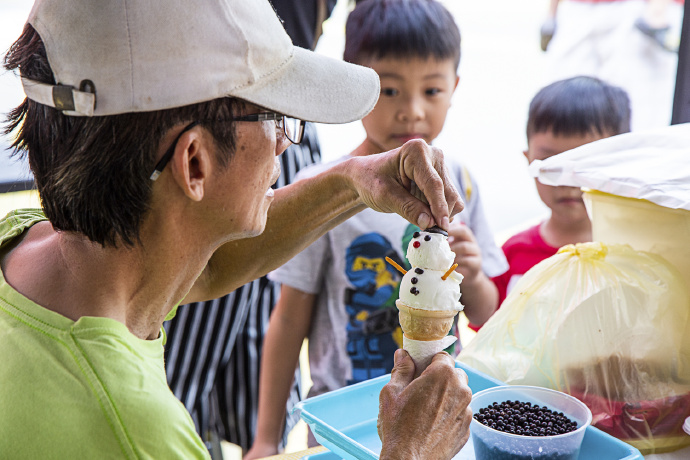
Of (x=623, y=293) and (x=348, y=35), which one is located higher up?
(x=348, y=35)

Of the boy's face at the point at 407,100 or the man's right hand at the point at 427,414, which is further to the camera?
the boy's face at the point at 407,100

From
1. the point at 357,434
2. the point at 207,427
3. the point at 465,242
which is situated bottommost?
the point at 207,427

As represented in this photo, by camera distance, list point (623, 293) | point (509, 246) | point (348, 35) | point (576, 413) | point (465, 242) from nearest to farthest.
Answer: point (576, 413) → point (623, 293) → point (465, 242) → point (348, 35) → point (509, 246)

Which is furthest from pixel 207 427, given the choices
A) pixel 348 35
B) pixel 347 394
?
pixel 348 35

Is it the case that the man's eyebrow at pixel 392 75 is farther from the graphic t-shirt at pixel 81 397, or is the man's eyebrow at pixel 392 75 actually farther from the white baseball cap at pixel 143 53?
the graphic t-shirt at pixel 81 397

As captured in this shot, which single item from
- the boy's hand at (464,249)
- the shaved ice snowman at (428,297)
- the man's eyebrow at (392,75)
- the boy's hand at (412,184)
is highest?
the man's eyebrow at (392,75)

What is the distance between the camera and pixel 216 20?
89 centimetres

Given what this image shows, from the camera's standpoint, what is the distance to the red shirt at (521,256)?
2057mm

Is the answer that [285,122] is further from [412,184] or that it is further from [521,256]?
[521,256]

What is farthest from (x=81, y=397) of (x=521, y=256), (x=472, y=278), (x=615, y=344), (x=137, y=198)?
(x=521, y=256)

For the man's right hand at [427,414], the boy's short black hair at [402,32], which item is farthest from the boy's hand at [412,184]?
the boy's short black hair at [402,32]

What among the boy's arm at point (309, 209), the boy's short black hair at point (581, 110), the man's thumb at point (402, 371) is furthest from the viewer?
the boy's short black hair at point (581, 110)

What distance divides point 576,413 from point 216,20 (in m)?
0.90

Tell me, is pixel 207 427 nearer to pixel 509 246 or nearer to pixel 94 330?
pixel 509 246
